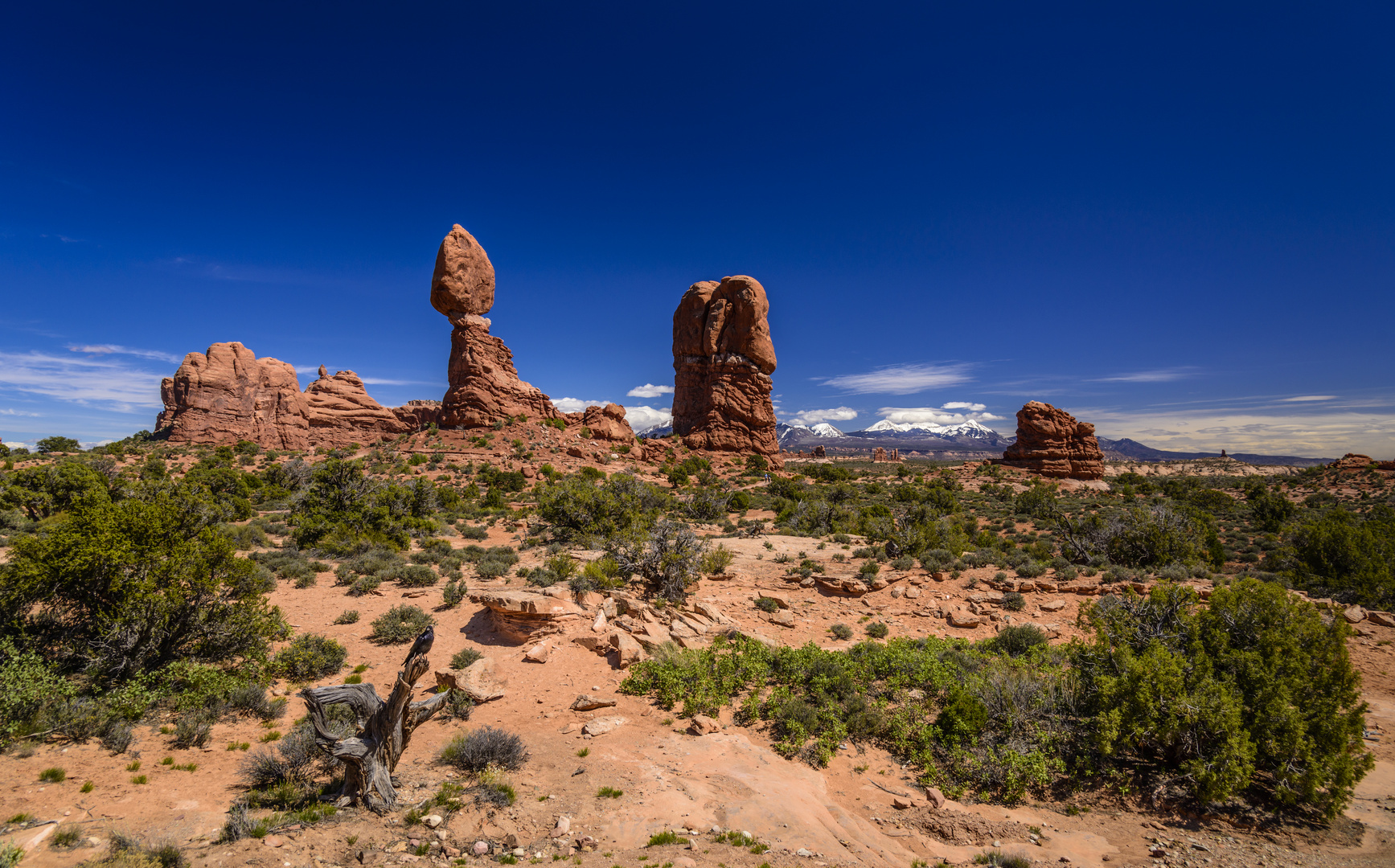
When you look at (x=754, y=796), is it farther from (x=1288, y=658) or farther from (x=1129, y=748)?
(x=1288, y=658)

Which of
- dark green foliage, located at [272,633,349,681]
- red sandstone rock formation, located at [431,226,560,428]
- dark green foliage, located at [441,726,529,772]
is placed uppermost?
A: red sandstone rock formation, located at [431,226,560,428]

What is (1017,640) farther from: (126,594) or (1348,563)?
(126,594)

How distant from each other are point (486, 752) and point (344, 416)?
50.1 meters

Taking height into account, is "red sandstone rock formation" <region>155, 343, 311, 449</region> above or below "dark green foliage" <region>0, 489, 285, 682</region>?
above

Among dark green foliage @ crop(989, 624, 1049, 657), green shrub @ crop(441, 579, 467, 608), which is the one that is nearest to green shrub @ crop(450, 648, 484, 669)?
green shrub @ crop(441, 579, 467, 608)

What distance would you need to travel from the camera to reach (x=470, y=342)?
128 ft

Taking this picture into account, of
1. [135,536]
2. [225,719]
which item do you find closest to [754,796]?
[225,719]

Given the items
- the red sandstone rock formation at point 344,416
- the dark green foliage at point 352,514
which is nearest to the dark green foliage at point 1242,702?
the dark green foliage at point 352,514

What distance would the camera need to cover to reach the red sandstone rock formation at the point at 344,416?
4647 cm

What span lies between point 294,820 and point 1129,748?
32.5ft

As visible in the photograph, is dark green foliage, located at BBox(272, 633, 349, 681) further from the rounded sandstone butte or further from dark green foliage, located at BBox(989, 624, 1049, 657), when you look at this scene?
the rounded sandstone butte

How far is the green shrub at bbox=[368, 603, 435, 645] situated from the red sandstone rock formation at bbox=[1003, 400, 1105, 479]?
53.6m

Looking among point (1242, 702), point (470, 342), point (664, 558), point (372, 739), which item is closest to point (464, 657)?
point (372, 739)

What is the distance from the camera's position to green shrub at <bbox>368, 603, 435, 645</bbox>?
10352 mm
